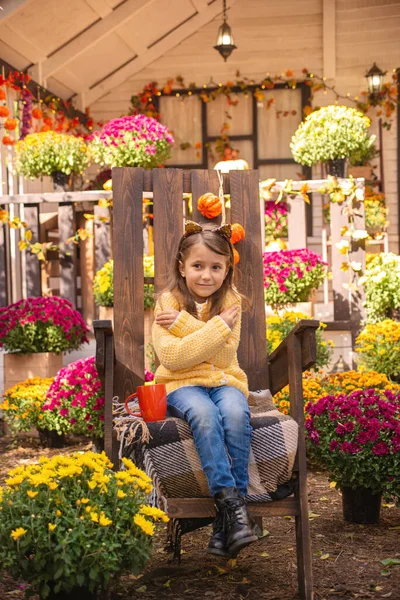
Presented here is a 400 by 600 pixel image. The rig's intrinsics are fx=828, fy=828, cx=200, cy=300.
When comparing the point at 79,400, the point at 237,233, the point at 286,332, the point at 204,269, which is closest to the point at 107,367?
the point at 204,269

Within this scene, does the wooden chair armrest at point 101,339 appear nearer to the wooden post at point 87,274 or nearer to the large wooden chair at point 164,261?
the large wooden chair at point 164,261

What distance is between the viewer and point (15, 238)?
7691mm

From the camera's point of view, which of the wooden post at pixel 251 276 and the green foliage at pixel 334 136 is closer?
the wooden post at pixel 251 276

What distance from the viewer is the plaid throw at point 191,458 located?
7.95ft

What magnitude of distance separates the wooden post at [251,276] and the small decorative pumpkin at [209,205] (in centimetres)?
6

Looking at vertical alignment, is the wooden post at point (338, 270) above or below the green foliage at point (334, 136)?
below

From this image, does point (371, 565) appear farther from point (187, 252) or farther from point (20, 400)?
point (20, 400)

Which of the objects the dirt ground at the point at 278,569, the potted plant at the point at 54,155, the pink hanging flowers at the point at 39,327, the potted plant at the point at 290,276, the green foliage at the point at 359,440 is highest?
the potted plant at the point at 54,155

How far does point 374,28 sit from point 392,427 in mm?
7299

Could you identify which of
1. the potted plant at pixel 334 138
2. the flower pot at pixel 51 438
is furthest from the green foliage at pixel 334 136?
the flower pot at pixel 51 438

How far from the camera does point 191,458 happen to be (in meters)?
2.44

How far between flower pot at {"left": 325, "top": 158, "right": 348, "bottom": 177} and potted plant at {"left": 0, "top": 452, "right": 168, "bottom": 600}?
13.2ft

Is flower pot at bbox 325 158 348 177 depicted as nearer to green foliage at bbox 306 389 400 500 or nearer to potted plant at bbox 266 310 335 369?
potted plant at bbox 266 310 335 369

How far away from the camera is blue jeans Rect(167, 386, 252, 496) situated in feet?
7.77
